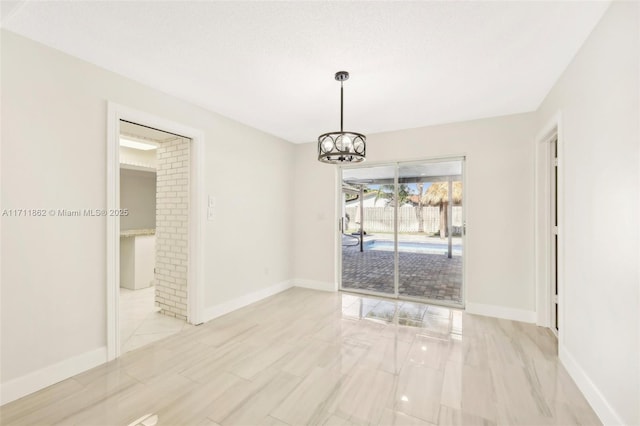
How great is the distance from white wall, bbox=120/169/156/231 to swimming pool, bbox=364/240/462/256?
493cm

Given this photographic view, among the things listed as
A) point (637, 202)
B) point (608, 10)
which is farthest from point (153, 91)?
point (637, 202)

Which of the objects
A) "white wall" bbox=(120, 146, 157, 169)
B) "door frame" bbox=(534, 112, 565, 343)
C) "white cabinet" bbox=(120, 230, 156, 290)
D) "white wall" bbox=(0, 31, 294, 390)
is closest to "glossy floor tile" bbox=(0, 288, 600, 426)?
"door frame" bbox=(534, 112, 565, 343)

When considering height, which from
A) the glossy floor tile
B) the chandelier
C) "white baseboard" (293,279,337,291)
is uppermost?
the chandelier

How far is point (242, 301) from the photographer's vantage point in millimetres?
3938

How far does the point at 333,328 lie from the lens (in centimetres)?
321

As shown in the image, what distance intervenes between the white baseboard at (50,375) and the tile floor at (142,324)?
272 mm

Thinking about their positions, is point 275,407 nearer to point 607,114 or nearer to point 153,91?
point 607,114

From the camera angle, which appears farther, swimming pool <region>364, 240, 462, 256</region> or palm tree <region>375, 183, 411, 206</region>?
swimming pool <region>364, 240, 462, 256</region>

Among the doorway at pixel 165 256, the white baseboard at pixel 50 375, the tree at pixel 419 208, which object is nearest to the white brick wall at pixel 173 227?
the doorway at pixel 165 256

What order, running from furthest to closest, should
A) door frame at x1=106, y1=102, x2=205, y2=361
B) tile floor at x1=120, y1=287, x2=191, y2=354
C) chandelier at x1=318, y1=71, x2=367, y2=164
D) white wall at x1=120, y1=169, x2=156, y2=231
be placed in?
white wall at x1=120, y1=169, x2=156, y2=231 < tile floor at x1=120, y1=287, x2=191, y2=354 < door frame at x1=106, y1=102, x2=205, y2=361 < chandelier at x1=318, y1=71, x2=367, y2=164

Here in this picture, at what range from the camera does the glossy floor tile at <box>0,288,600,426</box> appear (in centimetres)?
181

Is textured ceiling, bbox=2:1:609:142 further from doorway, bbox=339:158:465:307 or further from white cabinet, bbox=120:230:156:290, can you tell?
white cabinet, bbox=120:230:156:290

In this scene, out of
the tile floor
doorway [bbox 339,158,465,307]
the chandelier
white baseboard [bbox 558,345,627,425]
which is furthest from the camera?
doorway [bbox 339,158,465,307]

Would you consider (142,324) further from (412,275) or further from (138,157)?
(412,275)
